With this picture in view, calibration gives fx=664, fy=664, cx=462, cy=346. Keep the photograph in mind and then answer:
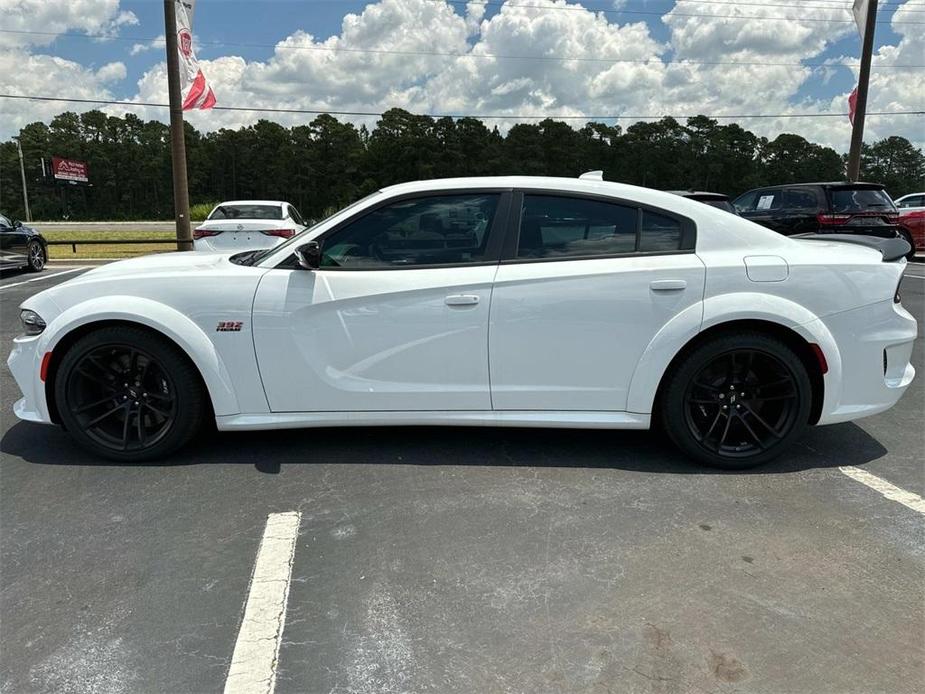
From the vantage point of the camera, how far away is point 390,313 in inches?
137

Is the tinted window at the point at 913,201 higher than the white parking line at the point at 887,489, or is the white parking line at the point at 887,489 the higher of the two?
the tinted window at the point at 913,201

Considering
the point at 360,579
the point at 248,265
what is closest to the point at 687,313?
the point at 360,579

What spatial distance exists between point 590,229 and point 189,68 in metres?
13.4

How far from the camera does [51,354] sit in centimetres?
360

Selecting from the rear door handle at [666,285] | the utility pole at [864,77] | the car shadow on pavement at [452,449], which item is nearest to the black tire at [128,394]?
the car shadow on pavement at [452,449]

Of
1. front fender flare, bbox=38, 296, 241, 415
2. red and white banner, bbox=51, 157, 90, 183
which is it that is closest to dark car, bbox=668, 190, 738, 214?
front fender flare, bbox=38, 296, 241, 415

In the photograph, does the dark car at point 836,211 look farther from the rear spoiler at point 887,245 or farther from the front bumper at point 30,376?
the front bumper at point 30,376

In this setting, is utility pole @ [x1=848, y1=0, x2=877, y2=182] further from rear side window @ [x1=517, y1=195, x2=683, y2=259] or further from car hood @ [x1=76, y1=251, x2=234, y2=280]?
car hood @ [x1=76, y1=251, x2=234, y2=280]

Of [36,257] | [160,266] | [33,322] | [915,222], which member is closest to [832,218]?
[915,222]

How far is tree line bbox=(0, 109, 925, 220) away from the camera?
201ft

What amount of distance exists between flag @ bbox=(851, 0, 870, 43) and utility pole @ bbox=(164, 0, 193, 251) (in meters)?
17.0

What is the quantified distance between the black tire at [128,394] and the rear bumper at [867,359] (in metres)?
3.43

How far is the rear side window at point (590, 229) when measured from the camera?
3.60m

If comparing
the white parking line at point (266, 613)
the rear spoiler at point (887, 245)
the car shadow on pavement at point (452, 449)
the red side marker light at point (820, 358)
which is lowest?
the white parking line at point (266, 613)
